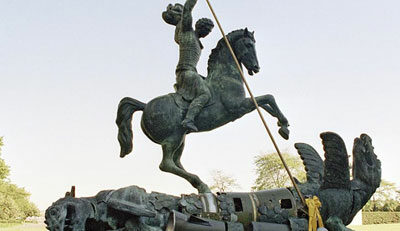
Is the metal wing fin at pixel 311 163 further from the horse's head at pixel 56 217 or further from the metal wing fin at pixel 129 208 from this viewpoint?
the horse's head at pixel 56 217

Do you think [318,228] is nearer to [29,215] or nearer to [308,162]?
[308,162]

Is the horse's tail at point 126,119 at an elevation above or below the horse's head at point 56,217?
above

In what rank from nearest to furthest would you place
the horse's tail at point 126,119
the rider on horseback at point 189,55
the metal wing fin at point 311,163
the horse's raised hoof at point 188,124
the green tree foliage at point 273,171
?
the metal wing fin at point 311,163 < the horse's raised hoof at point 188,124 < the rider on horseback at point 189,55 < the horse's tail at point 126,119 < the green tree foliage at point 273,171

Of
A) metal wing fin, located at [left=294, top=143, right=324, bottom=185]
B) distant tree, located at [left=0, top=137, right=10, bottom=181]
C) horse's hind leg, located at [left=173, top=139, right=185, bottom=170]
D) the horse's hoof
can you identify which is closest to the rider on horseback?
horse's hind leg, located at [left=173, top=139, right=185, bottom=170]

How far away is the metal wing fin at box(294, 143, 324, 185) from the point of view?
4422 mm

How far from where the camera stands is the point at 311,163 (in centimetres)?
459

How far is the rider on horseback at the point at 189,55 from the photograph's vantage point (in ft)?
15.4

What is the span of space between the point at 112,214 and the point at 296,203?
6.11 ft

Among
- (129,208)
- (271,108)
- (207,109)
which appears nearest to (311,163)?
(271,108)

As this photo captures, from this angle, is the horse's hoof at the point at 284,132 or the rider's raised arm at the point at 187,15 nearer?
the horse's hoof at the point at 284,132

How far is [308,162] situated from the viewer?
15.1 ft

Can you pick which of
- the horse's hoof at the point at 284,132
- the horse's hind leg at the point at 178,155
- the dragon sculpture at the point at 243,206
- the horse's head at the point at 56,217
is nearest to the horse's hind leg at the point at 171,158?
the horse's hind leg at the point at 178,155

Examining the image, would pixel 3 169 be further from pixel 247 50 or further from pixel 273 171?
pixel 247 50

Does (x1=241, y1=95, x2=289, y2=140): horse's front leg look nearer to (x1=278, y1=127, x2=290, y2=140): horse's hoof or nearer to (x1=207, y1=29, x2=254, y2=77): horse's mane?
(x1=278, y1=127, x2=290, y2=140): horse's hoof
